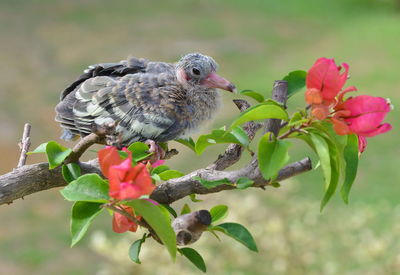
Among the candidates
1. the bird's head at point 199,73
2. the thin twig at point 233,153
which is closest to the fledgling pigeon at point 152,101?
the bird's head at point 199,73

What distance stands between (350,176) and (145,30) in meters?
7.73

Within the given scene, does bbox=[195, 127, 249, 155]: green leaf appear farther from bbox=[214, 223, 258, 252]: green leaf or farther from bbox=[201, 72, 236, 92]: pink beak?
bbox=[201, 72, 236, 92]: pink beak

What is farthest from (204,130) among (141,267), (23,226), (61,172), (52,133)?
(52,133)

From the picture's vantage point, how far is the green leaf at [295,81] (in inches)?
36.8

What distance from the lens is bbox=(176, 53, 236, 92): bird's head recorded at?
50.5 inches

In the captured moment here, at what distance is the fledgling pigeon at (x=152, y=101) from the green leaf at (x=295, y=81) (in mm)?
280

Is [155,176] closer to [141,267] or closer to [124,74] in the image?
[124,74]

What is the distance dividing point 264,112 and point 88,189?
0.27m

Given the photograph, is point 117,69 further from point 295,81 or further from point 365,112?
point 365,112

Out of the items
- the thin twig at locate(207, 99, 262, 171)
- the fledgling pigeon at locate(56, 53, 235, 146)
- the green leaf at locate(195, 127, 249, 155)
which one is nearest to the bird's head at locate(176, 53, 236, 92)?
the fledgling pigeon at locate(56, 53, 235, 146)

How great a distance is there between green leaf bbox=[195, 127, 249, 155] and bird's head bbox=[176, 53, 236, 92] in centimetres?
28

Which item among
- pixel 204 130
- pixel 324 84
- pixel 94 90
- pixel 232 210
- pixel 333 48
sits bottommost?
pixel 333 48

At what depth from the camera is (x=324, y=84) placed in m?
0.84

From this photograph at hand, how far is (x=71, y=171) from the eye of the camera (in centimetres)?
99
